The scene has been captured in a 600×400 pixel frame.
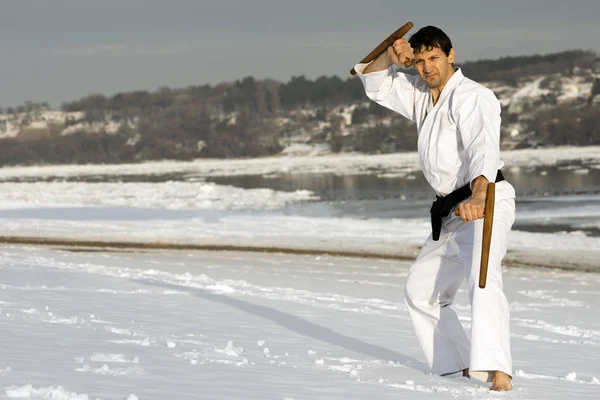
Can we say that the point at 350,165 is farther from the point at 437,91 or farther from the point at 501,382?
the point at 501,382

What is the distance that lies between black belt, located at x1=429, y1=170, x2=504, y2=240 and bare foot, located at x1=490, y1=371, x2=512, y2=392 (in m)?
0.77

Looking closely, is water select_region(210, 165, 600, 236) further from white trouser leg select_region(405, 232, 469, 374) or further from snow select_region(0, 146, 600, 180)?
white trouser leg select_region(405, 232, 469, 374)

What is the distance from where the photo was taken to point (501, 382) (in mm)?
4445

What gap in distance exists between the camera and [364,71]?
5117mm

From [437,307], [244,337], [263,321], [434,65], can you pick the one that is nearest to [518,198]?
[263,321]

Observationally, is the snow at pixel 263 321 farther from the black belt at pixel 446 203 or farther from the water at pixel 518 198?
the water at pixel 518 198

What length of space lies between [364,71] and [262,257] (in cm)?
1099

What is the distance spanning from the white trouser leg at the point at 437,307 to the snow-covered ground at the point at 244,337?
0.42 ft

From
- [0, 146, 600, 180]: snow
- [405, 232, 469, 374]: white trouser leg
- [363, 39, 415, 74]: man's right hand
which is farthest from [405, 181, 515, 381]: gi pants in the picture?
[0, 146, 600, 180]: snow

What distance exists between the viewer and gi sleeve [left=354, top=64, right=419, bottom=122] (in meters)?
4.95

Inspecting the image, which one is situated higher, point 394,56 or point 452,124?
point 394,56

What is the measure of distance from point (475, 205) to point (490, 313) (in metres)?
0.55

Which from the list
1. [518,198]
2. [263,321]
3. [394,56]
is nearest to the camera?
[394,56]

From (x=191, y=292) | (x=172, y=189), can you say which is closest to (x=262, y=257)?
(x=191, y=292)
